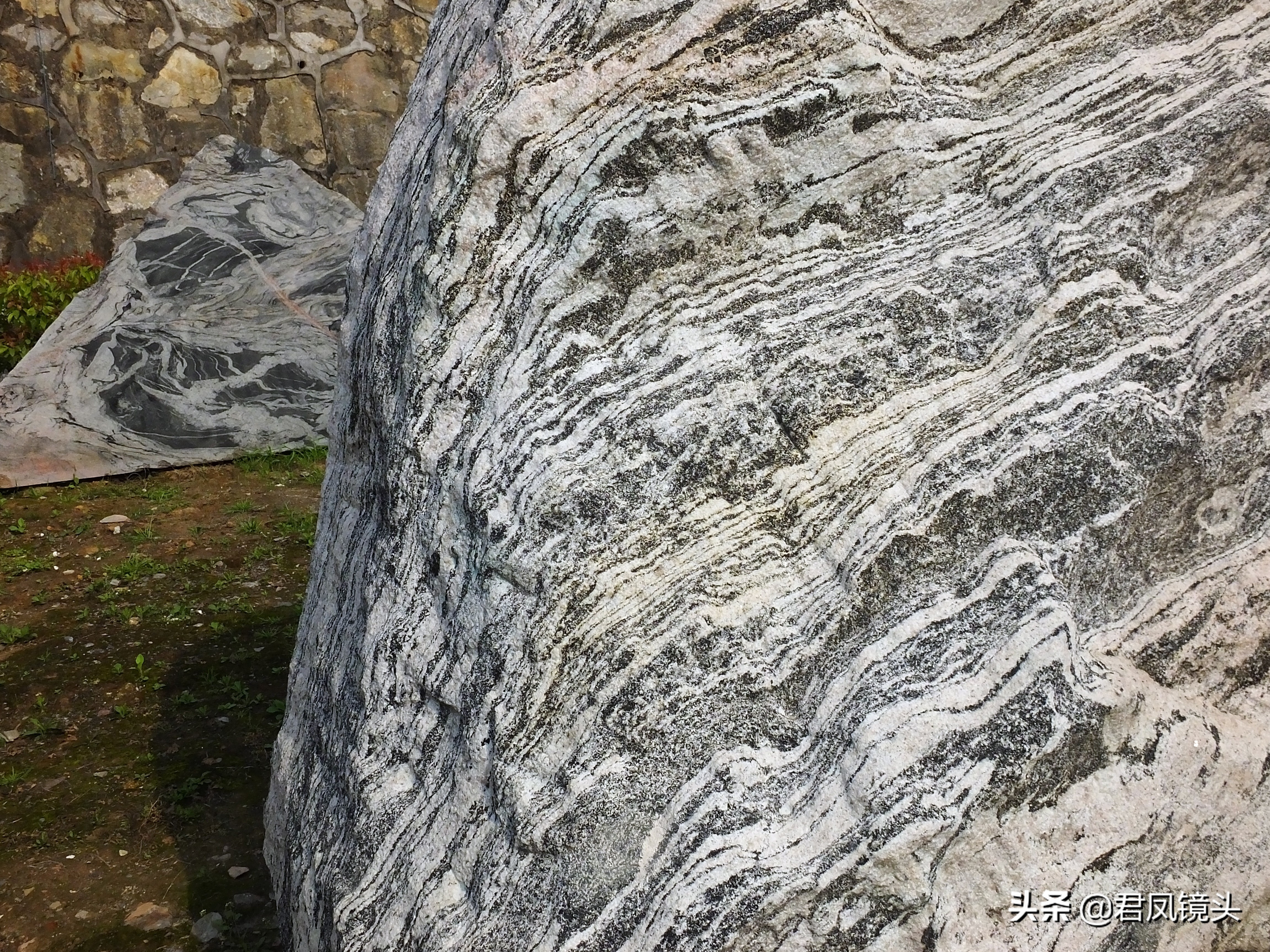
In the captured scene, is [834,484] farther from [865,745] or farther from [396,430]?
[396,430]

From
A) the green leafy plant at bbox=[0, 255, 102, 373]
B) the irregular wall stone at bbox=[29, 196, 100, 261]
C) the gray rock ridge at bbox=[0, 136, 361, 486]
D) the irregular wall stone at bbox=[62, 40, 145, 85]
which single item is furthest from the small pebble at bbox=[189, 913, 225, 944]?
the irregular wall stone at bbox=[62, 40, 145, 85]

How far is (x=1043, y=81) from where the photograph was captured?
203 centimetres

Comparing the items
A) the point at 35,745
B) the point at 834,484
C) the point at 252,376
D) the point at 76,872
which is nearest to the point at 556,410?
the point at 834,484

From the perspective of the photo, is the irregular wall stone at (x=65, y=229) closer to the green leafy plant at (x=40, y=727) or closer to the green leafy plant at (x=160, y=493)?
the green leafy plant at (x=160, y=493)

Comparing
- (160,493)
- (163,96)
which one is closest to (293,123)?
(163,96)

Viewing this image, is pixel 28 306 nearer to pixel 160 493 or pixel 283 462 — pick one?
pixel 160 493

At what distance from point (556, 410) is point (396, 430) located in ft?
1.19

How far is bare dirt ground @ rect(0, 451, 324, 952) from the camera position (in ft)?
9.52

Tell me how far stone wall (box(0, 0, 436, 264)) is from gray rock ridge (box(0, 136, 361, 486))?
3.05 feet

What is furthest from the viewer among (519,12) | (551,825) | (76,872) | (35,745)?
(35,745)

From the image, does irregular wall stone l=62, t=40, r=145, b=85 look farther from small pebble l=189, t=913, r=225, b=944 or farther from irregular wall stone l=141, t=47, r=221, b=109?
small pebble l=189, t=913, r=225, b=944

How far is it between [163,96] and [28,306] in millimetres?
1886

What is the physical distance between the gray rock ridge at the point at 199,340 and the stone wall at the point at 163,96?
93 centimetres

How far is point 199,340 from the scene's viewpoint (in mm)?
6102
